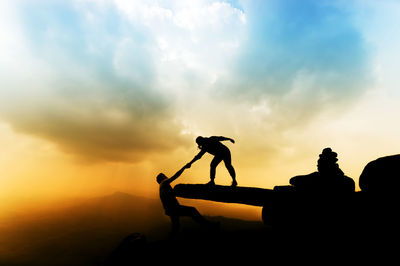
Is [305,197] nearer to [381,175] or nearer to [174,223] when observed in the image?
[381,175]

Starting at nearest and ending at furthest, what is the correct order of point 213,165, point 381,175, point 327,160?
point 381,175
point 327,160
point 213,165

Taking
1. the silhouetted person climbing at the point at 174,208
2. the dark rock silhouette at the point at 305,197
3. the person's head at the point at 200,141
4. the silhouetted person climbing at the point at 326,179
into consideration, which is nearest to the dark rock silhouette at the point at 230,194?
the dark rock silhouette at the point at 305,197

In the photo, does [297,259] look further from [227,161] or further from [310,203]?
[227,161]

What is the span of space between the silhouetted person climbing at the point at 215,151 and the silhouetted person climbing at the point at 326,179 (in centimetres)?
294

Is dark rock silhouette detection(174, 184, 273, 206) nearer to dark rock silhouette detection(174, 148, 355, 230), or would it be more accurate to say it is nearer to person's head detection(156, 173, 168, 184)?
dark rock silhouette detection(174, 148, 355, 230)

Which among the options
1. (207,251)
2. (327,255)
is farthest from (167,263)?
→ (327,255)

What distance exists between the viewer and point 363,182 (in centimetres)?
804

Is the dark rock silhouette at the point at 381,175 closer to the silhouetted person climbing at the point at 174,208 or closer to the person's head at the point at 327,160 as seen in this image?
the person's head at the point at 327,160

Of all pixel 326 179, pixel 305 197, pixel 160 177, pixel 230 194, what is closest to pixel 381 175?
pixel 326 179

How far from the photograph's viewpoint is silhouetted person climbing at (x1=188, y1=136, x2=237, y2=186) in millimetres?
9734

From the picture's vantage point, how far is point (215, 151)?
9852mm

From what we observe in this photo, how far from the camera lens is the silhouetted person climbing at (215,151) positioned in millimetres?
9734

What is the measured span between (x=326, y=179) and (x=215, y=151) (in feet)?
15.8

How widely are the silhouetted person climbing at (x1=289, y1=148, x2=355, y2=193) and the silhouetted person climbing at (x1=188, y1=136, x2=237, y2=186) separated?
9.65ft
